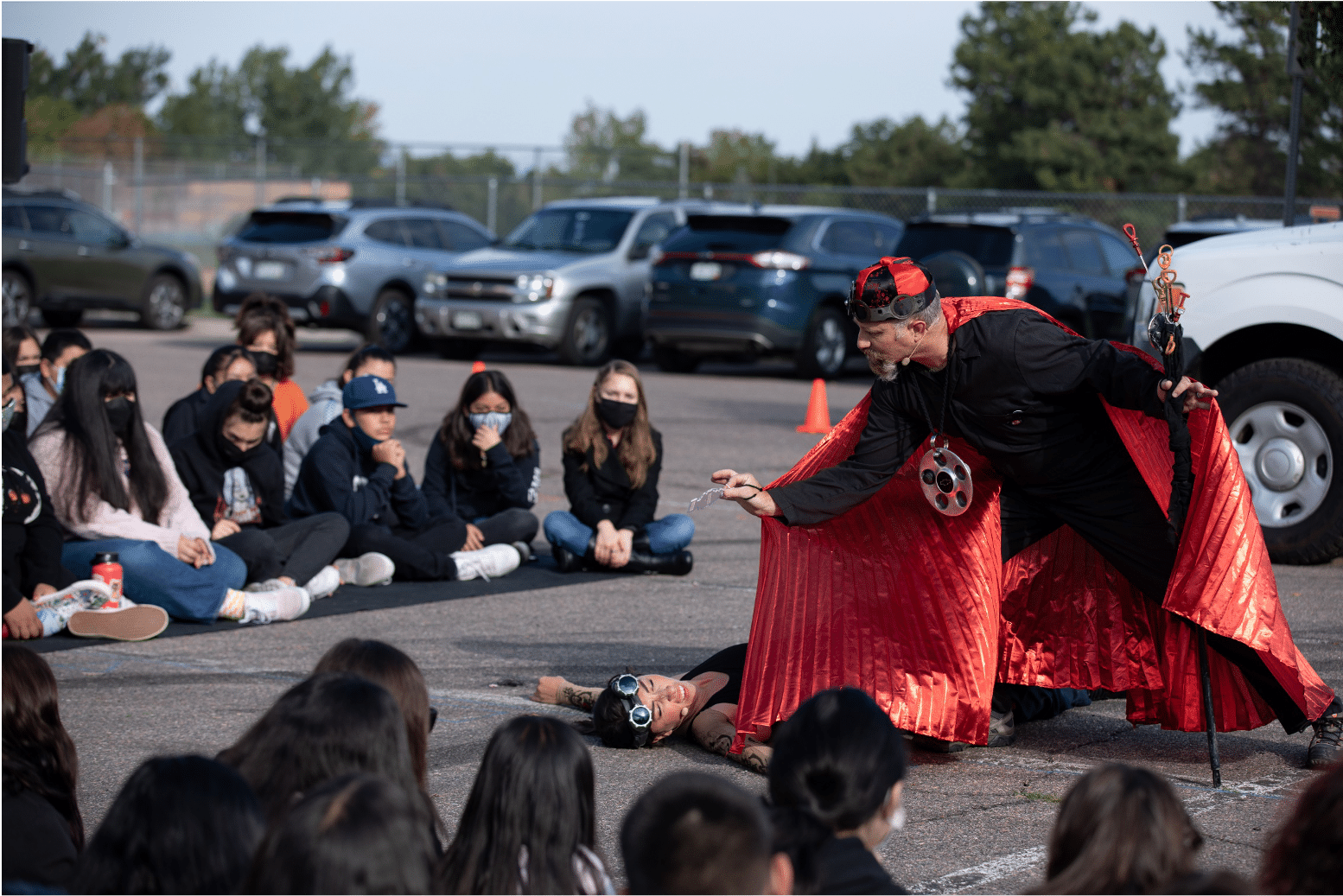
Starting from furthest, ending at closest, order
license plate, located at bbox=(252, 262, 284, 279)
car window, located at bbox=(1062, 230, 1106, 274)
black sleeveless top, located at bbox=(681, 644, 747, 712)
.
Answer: license plate, located at bbox=(252, 262, 284, 279) < car window, located at bbox=(1062, 230, 1106, 274) < black sleeveless top, located at bbox=(681, 644, 747, 712)

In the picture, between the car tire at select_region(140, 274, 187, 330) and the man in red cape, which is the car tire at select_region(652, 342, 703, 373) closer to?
Result: the car tire at select_region(140, 274, 187, 330)

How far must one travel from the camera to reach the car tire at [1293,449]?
805 centimetres

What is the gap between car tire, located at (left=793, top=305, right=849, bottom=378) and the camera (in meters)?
17.7

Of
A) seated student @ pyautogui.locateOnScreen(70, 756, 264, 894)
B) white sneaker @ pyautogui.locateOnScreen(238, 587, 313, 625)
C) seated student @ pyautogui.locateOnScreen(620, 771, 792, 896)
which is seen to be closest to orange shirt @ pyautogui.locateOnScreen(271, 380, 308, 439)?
white sneaker @ pyautogui.locateOnScreen(238, 587, 313, 625)

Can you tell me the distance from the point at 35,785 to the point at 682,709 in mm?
2424

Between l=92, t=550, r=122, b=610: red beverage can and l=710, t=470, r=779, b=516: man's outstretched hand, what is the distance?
3.19 m

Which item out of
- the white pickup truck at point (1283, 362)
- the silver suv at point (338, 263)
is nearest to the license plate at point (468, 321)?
the silver suv at point (338, 263)

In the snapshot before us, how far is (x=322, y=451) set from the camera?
8.14 metres

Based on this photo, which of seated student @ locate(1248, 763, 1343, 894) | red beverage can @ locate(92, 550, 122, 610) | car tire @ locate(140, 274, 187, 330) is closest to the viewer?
seated student @ locate(1248, 763, 1343, 894)

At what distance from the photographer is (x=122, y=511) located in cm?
712

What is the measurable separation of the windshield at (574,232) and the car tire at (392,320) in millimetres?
1685

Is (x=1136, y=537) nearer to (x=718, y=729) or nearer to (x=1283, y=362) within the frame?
(x=718, y=729)

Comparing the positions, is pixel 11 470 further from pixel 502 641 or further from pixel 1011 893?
pixel 1011 893

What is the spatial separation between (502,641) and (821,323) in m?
11.5
